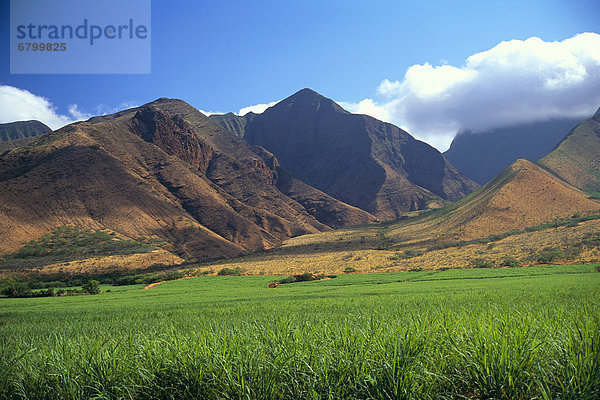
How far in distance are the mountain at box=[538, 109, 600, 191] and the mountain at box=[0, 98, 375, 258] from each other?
92.6m

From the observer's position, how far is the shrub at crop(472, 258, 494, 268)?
139ft

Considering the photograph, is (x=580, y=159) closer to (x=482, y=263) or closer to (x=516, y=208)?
(x=516, y=208)

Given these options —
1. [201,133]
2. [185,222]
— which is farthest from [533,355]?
[201,133]

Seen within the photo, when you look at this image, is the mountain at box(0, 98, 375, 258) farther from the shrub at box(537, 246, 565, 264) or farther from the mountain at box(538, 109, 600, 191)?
the mountain at box(538, 109, 600, 191)

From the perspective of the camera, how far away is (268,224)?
412 ft

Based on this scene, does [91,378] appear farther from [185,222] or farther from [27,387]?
[185,222]

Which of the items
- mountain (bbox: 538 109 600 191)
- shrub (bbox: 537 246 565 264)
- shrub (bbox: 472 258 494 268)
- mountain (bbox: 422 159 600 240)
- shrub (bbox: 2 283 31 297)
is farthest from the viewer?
mountain (bbox: 538 109 600 191)

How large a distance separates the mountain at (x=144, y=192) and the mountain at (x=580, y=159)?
92648 millimetres

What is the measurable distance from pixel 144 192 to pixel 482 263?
87.2m

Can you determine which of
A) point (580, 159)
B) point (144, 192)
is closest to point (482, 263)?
point (144, 192)

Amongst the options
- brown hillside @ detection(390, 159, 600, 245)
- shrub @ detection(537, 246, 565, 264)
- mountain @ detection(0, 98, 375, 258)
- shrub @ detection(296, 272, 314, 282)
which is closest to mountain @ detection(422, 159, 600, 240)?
brown hillside @ detection(390, 159, 600, 245)

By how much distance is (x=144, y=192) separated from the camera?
3664 inches

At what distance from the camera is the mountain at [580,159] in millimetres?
103681

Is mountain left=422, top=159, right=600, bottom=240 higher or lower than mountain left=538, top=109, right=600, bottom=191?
lower
